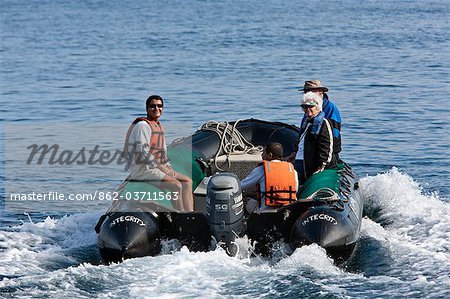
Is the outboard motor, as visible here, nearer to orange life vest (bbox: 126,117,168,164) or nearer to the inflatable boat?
the inflatable boat

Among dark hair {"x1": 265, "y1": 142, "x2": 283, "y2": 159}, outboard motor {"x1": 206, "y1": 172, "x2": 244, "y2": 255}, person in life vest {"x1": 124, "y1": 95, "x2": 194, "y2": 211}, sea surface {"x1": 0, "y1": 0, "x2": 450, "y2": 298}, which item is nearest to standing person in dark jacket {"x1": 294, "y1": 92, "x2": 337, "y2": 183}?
dark hair {"x1": 265, "y1": 142, "x2": 283, "y2": 159}

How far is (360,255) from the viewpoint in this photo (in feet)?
26.2

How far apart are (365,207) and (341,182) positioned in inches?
64.9

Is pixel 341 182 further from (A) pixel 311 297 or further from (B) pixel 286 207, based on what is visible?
(A) pixel 311 297

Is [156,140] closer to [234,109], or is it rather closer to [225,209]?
[225,209]

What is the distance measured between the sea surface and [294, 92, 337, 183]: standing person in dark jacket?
0.88 meters

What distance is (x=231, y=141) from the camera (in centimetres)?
987

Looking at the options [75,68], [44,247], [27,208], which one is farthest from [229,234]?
[75,68]

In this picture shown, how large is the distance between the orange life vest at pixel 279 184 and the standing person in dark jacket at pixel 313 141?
794 mm

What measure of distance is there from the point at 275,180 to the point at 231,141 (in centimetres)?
242

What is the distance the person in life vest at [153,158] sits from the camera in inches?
309

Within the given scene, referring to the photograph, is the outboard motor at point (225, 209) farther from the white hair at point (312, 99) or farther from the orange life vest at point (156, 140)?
the white hair at point (312, 99)

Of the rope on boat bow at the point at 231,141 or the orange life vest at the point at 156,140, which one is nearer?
the orange life vest at the point at 156,140

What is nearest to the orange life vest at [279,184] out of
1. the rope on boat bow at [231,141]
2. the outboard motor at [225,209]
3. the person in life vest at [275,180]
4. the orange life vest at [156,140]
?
the person in life vest at [275,180]
